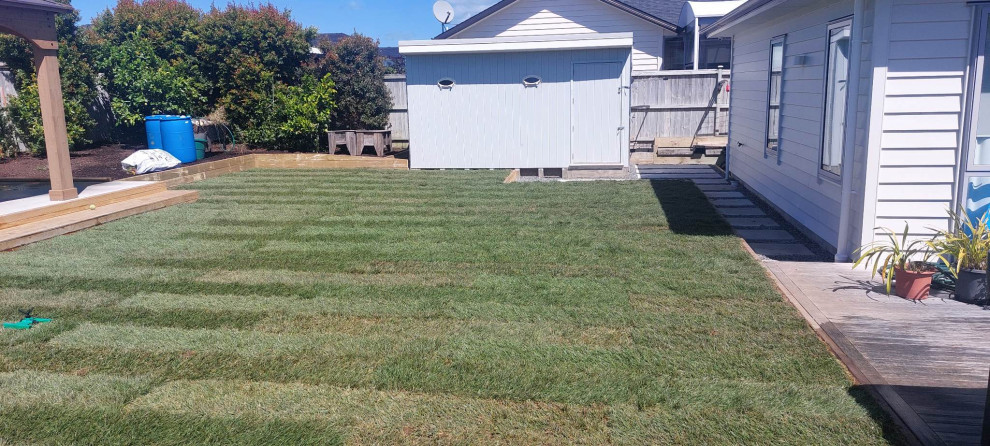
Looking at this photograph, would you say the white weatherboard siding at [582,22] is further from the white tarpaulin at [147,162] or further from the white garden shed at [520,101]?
the white tarpaulin at [147,162]

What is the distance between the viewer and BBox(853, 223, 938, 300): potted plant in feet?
17.6

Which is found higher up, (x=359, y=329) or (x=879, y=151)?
(x=879, y=151)

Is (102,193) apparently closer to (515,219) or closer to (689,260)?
(515,219)

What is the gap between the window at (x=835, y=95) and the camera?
6670 mm

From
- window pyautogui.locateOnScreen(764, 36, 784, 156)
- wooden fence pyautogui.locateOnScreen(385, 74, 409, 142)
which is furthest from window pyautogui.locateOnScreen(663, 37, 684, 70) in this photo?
window pyautogui.locateOnScreen(764, 36, 784, 156)

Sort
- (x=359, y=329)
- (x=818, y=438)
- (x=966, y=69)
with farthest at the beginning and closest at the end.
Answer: (x=966, y=69) → (x=359, y=329) → (x=818, y=438)

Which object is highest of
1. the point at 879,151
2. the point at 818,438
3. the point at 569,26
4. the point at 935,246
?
the point at 569,26

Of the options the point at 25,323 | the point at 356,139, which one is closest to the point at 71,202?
the point at 25,323

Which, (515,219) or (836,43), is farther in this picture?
(515,219)

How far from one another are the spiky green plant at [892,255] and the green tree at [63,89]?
496 inches

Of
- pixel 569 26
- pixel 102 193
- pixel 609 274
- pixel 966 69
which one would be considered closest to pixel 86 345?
pixel 609 274

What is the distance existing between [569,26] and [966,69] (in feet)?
42.8

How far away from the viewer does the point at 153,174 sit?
449 inches

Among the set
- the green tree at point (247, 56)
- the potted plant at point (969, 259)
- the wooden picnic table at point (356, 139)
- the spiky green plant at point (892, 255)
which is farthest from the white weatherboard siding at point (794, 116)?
the green tree at point (247, 56)
